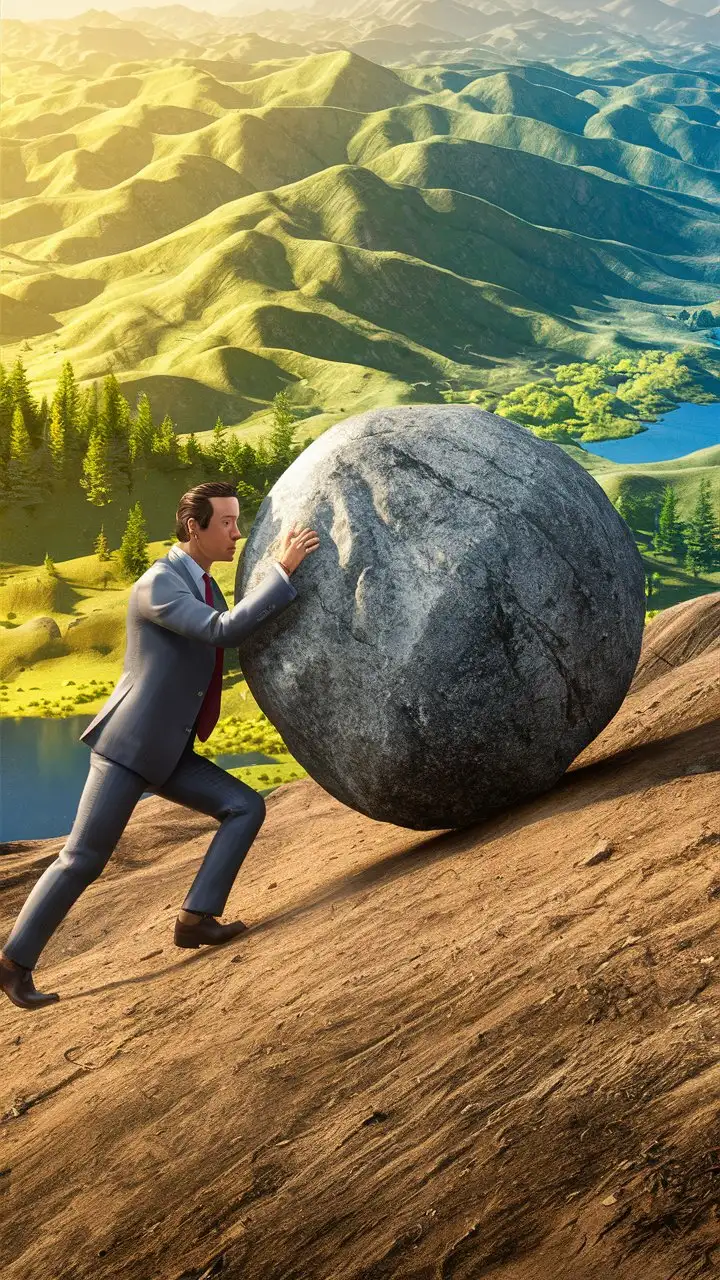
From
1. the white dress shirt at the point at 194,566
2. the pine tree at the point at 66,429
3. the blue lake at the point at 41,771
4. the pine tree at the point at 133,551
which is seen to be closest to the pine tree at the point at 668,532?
the pine tree at the point at 133,551

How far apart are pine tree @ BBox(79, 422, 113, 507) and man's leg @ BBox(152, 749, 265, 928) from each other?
281ft

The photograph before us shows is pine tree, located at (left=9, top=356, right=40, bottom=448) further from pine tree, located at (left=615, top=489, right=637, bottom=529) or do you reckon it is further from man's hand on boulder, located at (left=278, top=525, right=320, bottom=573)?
man's hand on boulder, located at (left=278, top=525, right=320, bottom=573)

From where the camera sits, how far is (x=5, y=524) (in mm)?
92062

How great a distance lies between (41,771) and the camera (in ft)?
218

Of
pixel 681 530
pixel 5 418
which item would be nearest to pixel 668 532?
pixel 681 530

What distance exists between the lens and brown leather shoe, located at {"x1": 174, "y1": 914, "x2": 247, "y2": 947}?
9820 mm

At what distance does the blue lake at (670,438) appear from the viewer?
545 ft

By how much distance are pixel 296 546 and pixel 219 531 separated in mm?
667

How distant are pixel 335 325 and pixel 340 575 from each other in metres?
184

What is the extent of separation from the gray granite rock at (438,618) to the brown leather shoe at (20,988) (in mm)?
3072

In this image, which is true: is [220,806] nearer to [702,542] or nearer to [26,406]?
[26,406]

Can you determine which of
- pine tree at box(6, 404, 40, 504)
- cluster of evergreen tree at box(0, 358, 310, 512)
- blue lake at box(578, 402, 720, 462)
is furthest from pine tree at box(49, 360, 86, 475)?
blue lake at box(578, 402, 720, 462)

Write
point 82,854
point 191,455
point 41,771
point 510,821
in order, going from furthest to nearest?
point 191,455
point 41,771
point 510,821
point 82,854

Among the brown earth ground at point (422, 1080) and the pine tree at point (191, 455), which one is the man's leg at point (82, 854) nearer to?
the brown earth ground at point (422, 1080)
